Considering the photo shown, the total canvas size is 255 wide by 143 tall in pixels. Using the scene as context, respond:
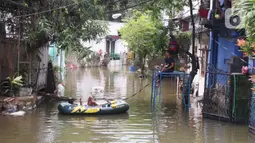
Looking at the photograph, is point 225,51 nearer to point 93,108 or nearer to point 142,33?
point 93,108

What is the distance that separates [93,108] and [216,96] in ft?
13.6

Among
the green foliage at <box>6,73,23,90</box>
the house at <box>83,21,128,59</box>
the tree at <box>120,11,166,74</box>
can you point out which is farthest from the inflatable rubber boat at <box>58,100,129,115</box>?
the house at <box>83,21,128,59</box>

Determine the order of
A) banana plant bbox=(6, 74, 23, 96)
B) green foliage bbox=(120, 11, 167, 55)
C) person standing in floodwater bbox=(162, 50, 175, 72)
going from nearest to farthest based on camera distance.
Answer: banana plant bbox=(6, 74, 23, 96) → person standing in floodwater bbox=(162, 50, 175, 72) → green foliage bbox=(120, 11, 167, 55)

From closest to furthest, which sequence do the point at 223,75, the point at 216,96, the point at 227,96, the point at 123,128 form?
the point at 123,128, the point at 227,96, the point at 223,75, the point at 216,96

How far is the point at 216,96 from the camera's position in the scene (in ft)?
42.3

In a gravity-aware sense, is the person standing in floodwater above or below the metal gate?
above

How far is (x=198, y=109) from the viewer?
50.5 feet

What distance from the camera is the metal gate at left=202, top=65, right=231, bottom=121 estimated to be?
12.3 m

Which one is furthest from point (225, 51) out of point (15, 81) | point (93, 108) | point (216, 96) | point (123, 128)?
point (15, 81)

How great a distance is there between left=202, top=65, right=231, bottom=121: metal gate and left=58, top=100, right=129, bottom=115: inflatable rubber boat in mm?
2900

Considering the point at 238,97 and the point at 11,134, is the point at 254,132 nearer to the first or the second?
the point at 238,97

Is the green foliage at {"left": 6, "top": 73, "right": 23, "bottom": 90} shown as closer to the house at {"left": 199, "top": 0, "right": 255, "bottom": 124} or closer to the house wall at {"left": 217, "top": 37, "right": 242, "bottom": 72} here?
the house at {"left": 199, "top": 0, "right": 255, "bottom": 124}

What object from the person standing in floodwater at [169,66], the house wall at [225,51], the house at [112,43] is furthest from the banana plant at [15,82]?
the house at [112,43]

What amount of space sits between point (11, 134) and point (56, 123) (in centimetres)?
193
